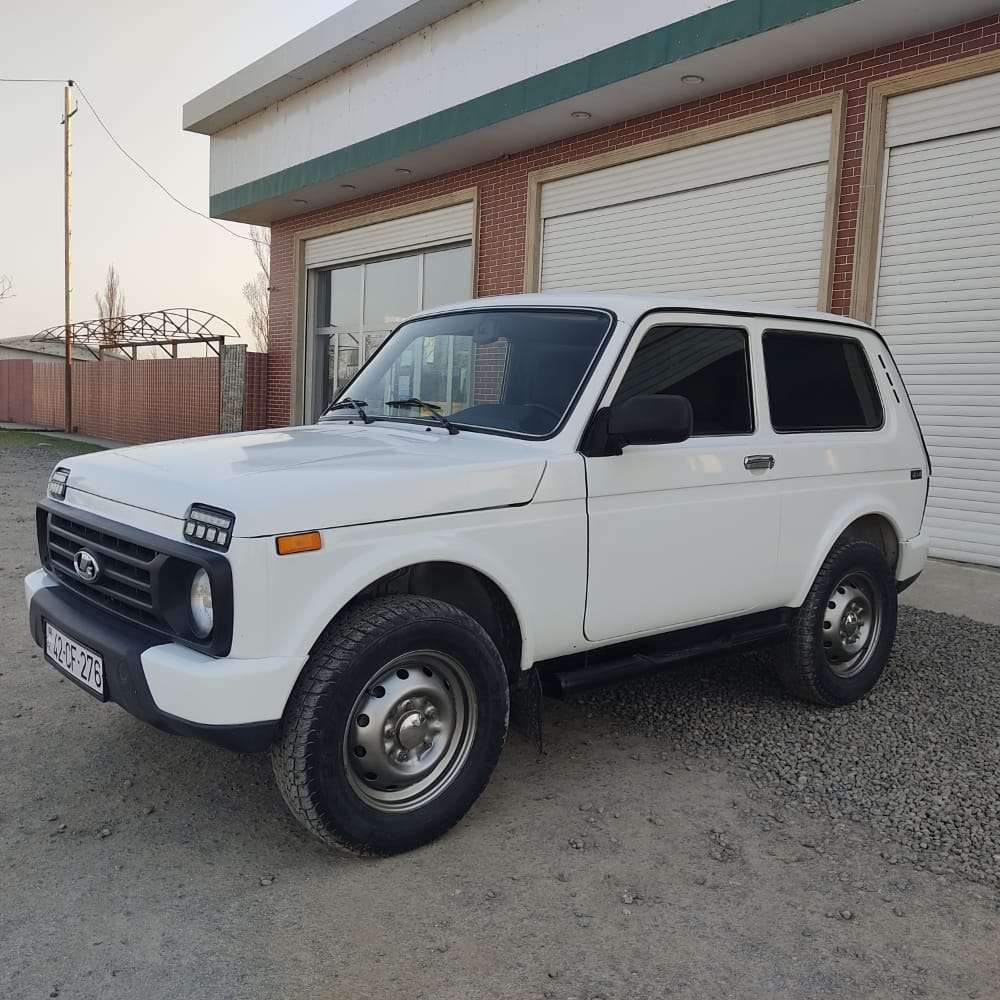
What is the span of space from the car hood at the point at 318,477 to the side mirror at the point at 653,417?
35 centimetres

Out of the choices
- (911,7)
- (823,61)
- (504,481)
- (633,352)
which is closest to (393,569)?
(504,481)

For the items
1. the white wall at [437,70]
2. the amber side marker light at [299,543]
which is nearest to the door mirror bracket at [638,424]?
the amber side marker light at [299,543]

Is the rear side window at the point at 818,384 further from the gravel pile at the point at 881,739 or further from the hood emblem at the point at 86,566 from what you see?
the hood emblem at the point at 86,566

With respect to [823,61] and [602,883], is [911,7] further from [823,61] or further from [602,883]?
[602,883]

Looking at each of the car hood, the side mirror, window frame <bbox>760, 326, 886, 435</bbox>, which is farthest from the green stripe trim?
the car hood

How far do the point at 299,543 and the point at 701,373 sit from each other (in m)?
2.03

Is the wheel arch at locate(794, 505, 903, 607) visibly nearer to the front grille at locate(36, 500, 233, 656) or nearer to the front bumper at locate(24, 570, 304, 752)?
the front bumper at locate(24, 570, 304, 752)

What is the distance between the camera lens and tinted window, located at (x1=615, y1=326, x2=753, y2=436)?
3.86 metres

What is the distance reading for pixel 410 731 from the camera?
3.18m

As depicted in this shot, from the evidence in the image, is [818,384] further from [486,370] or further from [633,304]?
[486,370]

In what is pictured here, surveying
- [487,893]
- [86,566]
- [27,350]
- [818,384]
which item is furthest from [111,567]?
[27,350]

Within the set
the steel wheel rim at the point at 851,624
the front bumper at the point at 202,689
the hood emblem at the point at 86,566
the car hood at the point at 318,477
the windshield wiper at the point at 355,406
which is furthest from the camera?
the steel wheel rim at the point at 851,624

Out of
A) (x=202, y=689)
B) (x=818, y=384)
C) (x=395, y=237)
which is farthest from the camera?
(x=395, y=237)

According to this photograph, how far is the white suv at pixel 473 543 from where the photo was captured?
290 cm
